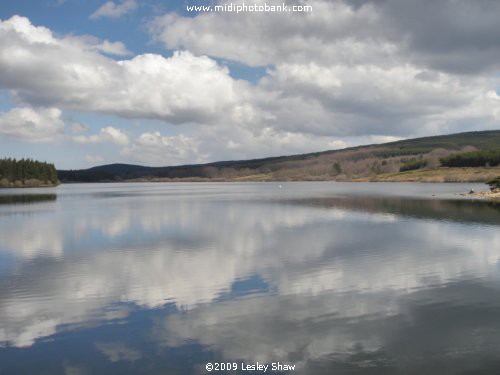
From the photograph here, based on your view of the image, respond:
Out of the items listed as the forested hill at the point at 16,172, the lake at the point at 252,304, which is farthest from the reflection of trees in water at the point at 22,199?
the forested hill at the point at 16,172

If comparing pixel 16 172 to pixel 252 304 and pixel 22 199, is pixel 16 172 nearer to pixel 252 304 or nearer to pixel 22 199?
pixel 22 199

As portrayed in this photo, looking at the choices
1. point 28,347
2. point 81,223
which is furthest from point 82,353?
point 81,223

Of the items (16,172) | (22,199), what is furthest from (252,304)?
(16,172)

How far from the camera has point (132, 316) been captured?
1833cm

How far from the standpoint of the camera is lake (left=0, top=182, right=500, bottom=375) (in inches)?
553

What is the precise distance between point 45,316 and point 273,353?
34.6 feet

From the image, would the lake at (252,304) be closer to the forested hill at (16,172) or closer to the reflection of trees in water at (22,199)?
the reflection of trees in water at (22,199)

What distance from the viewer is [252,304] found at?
1972 cm

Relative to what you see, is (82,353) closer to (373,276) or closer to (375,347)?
(375,347)

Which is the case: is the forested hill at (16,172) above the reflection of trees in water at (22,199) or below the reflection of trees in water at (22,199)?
above

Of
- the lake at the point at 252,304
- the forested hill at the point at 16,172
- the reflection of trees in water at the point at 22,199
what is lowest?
the lake at the point at 252,304

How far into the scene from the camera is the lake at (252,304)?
14.0 meters

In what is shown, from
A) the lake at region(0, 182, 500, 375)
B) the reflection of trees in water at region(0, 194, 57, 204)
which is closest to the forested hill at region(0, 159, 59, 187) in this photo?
the reflection of trees in water at region(0, 194, 57, 204)

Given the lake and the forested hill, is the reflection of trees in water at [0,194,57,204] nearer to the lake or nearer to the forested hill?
the lake
